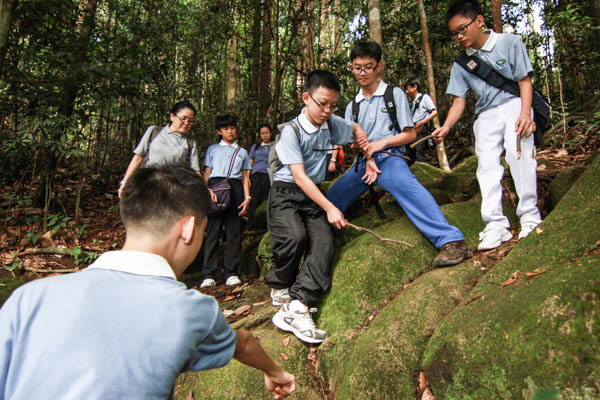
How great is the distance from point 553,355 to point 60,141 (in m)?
7.38

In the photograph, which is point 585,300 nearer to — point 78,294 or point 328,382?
point 328,382

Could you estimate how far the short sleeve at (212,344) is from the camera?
1435 millimetres

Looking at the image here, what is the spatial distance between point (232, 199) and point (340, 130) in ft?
7.99

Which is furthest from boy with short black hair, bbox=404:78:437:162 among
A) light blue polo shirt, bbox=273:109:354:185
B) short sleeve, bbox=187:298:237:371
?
short sleeve, bbox=187:298:237:371

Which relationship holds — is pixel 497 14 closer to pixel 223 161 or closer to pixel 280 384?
pixel 223 161

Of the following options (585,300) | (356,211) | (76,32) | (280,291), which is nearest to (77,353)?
(585,300)

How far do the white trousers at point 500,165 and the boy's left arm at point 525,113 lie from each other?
93mm

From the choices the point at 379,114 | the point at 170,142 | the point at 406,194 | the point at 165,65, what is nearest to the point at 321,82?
the point at 379,114

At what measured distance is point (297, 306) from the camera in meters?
3.33

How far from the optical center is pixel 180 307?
134cm

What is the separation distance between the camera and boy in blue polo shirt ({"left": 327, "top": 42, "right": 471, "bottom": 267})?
11.4 feet

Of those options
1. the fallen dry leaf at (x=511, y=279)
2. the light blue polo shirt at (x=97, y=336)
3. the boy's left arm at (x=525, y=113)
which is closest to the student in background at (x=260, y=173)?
the boy's left arm at (x=525, y=113)

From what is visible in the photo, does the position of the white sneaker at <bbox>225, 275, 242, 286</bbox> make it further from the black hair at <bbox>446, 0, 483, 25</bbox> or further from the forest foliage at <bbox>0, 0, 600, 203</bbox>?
the black hair at <bbox>446, 0, 483, 25</bbox>

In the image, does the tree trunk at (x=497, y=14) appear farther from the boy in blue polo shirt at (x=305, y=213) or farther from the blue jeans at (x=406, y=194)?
the boy in blue polo shirt at (x=305, y=213)
